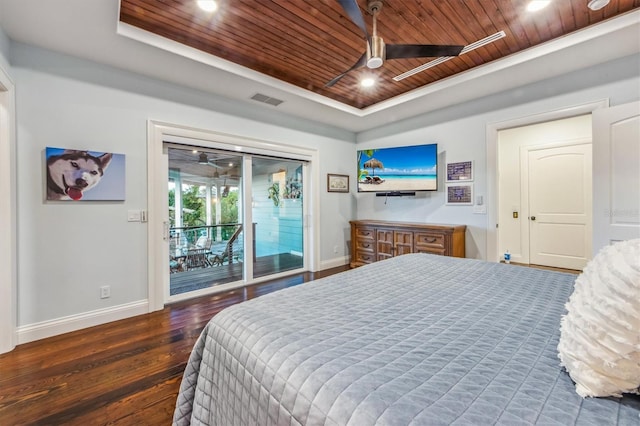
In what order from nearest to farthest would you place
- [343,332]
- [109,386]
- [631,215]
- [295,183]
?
[343,332] < [109,386] < [631,215] < [295,183]

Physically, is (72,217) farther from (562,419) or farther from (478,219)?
(478,219)

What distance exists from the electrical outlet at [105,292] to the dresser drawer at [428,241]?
145 inches

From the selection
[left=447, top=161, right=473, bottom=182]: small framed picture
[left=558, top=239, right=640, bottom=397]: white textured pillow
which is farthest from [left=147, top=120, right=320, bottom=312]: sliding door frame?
[left=558, top=239, right=640, bottom=397]: white textured pillow

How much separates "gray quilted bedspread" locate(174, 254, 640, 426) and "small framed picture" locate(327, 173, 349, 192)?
3.32 m

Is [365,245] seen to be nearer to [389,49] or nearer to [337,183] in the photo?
[337,183]

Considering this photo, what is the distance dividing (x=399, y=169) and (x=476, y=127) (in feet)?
3.74

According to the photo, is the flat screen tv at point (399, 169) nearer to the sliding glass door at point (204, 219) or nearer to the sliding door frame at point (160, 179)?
the sliding door frame at point (160, 179)

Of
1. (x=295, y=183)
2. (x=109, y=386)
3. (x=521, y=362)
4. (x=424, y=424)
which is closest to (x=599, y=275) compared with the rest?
(x=521, y=362)

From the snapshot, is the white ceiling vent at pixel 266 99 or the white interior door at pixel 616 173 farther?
the white ceiling vent at pixel 266 99

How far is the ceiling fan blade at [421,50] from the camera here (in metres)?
2.02

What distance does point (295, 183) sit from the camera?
14.8 ft

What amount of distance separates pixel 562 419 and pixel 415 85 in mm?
3631

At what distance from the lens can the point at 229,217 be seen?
12.6 feet

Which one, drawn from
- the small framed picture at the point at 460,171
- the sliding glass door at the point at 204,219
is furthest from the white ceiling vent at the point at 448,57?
the sliding glass door at the point at 204,219
